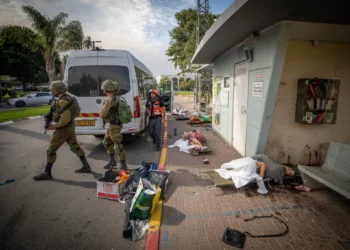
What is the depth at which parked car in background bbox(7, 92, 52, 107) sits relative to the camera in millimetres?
20342

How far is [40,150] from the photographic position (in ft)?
20.6

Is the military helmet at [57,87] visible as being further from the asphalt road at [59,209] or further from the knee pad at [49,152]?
the asphalt road at [59,209]

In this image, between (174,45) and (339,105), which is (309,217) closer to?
(339,105)

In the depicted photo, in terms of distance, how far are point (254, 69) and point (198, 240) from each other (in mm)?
3656

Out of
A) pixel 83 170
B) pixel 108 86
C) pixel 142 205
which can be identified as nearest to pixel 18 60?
pixel 83 170

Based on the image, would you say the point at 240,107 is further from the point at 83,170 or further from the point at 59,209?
the point at 59,209

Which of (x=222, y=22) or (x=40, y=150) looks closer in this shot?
(x=222, y=22)

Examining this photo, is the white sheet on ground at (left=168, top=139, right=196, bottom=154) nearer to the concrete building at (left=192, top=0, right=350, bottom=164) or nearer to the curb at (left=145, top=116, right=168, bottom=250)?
the concrete building at (left=192, top=0, right=350, bottom=164)

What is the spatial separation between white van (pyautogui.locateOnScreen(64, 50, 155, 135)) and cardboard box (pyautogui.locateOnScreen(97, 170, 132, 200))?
2.52m

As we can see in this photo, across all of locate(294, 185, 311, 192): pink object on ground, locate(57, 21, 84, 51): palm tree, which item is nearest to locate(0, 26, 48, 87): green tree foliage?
locate(57, 21, 84, 51): palm tree

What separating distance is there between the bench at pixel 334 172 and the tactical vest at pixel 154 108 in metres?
3.98

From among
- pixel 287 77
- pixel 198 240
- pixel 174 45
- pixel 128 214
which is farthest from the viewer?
pixel 174 45

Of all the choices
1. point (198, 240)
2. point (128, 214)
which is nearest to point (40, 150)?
point (128, 214)

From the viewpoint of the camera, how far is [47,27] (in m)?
17.5
